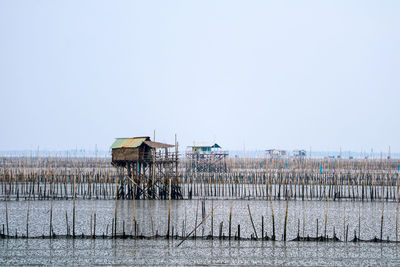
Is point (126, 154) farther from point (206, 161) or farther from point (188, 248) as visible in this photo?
point (206, 161)

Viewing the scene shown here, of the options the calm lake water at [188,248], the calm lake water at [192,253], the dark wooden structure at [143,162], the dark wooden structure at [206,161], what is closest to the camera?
the calm lake water at [192,253]

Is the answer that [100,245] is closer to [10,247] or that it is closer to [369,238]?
[10,247]

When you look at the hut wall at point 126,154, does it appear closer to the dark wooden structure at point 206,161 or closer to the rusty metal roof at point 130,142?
the rusty metal roof at point 130,142

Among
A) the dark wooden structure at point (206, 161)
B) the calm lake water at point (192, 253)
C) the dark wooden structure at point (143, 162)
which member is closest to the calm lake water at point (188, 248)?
the calm lake water at point (192, 253)

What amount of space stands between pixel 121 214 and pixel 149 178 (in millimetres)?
7864

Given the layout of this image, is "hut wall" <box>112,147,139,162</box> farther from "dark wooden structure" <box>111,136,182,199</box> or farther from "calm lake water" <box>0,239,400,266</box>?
"calm lake water" <box>0,239,400,266</box>

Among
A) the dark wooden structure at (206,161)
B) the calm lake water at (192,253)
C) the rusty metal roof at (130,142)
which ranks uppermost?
the rusty metal roof at (130,142)

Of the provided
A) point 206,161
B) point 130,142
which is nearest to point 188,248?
point 130,142

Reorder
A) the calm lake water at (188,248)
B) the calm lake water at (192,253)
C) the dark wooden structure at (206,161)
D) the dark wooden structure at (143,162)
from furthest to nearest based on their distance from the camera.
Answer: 1. the dark wooden structure at (206,161)
2. the dark wooden structure at (143,162)
3. the calm lake water at (188,248)
4. the calm lake water at (192,253)

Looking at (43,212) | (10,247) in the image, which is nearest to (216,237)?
(10,247)

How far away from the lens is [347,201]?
4031 centimetres

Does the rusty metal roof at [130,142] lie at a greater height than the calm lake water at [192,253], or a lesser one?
greater

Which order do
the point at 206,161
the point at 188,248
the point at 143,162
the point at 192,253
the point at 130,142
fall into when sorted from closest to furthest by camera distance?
the point at 192,253, the point at 188,248, the point at 143,162, the point at 130,142, the point at 206,161

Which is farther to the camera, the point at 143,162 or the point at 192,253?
the point at 143,162
